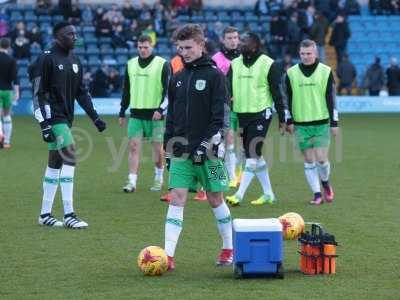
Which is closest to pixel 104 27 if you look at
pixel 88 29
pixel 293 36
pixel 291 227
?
pixel 88 29

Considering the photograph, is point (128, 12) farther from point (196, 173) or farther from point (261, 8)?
point (196, 173)

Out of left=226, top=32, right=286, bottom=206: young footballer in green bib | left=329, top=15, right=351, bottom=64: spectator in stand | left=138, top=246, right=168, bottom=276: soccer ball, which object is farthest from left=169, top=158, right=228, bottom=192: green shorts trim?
left=329, top=15, right=351, bottom=64: spectator in stand

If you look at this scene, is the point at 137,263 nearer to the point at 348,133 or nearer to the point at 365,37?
the point at 348,133

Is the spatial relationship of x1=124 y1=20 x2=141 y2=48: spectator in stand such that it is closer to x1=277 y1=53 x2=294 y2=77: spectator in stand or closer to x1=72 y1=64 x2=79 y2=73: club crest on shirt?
x1=277 y1=53 x2=294 y2=77: spectator in stand

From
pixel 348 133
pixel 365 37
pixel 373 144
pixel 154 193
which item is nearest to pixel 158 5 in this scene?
pixel 365 37

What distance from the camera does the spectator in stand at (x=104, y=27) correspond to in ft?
109

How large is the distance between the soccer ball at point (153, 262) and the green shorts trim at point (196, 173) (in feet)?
1.96

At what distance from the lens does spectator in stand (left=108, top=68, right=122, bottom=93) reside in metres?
31.8

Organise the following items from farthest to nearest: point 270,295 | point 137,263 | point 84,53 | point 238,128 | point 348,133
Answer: point 84,53 → point 348,133 → point 238,128 → point 137,263 → point 270,295

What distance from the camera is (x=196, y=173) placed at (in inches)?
362

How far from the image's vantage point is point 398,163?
1875 cm

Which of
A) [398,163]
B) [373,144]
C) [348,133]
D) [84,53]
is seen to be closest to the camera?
[398,163]

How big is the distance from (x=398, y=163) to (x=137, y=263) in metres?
10.3

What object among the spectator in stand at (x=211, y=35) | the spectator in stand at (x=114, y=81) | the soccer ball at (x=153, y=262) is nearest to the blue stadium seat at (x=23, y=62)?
the spectator in stand at (x=114, y=81)
